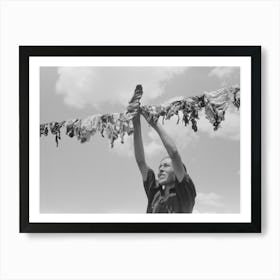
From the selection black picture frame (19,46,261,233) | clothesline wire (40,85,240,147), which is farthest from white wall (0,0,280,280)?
clothesline wire (40,85,240,147)

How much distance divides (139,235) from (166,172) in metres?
0.28

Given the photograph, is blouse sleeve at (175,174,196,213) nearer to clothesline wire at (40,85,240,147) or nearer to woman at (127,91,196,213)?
woman at (127,91,196,213)

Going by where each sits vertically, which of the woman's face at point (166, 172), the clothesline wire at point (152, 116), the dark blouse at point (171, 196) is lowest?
the dark blouse at point (171, 196)

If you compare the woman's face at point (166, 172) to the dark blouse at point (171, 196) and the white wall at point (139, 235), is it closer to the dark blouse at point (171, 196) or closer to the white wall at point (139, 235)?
the dark blouse at point (171, 196)

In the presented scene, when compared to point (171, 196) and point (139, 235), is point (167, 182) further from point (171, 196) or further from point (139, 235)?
point (139, 235)

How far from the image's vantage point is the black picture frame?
1.68 metres

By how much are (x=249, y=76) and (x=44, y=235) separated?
1.04m

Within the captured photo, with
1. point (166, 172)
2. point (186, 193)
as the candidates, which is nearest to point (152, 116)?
point (166, 172)

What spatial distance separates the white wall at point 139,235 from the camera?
67.1 inches

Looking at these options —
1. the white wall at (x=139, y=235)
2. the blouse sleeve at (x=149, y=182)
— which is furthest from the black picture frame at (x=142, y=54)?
the blouse sleeve at (x=149, y=182)

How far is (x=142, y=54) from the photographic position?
66.7 inches

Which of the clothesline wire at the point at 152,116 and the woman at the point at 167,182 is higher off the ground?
the clothesline wire at the point at 152,116

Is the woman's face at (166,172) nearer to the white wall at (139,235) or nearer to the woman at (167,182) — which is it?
the woman at (167,182)

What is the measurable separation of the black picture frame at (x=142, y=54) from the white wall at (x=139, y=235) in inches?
1.3
